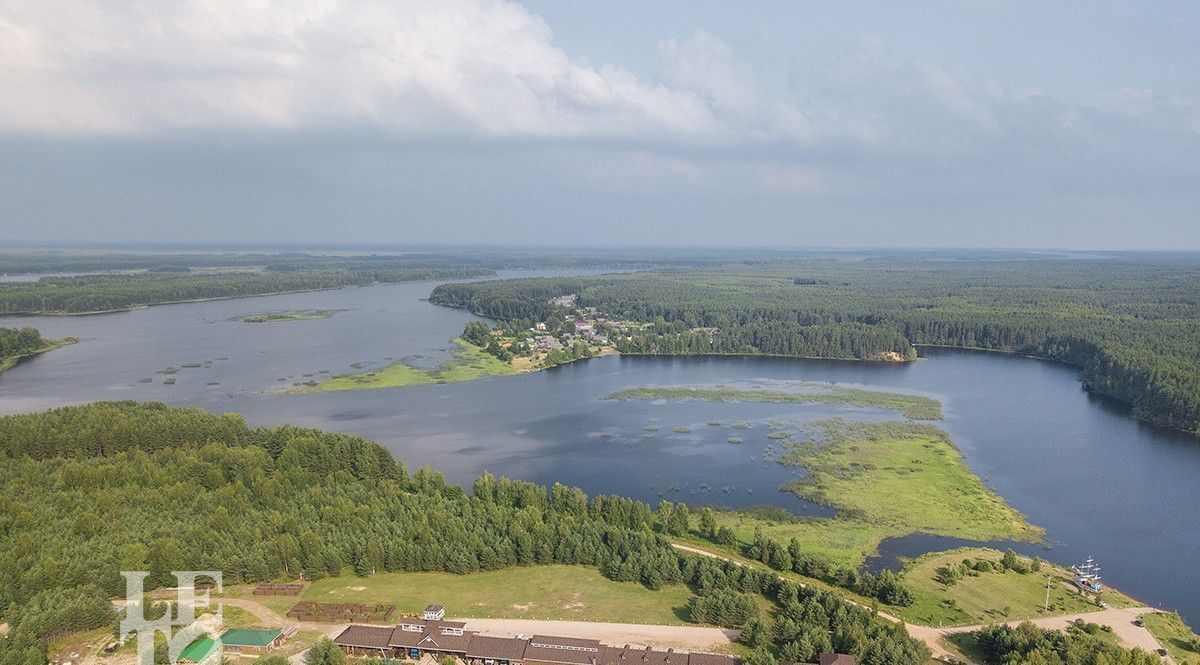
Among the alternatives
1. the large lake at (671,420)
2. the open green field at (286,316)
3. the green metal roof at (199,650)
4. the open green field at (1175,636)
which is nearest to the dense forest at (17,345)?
the large lake at (671,420)

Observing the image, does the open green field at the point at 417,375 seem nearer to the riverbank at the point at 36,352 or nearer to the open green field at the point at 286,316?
the riverbank at the point at 36,352

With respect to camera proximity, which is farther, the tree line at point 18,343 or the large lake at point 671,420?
the tree line at point 18,343

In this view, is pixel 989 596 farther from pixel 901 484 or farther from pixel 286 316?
pixel 286 316

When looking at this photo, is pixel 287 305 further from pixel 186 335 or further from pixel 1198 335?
pixel 1198 335

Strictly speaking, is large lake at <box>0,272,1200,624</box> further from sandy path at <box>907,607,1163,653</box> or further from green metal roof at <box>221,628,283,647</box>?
green metal roof at <box>221,628,283,647</box>

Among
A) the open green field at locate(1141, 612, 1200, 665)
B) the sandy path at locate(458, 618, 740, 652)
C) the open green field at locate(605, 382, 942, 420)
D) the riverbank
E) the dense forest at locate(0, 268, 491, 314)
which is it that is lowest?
the open green field at locate(1141, 612, 1200, 665)

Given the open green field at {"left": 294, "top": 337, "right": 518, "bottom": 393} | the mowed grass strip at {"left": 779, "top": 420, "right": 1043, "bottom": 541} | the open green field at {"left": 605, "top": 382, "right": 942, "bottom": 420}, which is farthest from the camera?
the open green field at {"left": 294, "top": 337, "right": 518, "bottom": 393}

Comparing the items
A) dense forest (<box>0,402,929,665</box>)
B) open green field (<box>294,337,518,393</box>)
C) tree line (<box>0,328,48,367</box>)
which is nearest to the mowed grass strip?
dense forest (<box>0,402,929,665</box>)
